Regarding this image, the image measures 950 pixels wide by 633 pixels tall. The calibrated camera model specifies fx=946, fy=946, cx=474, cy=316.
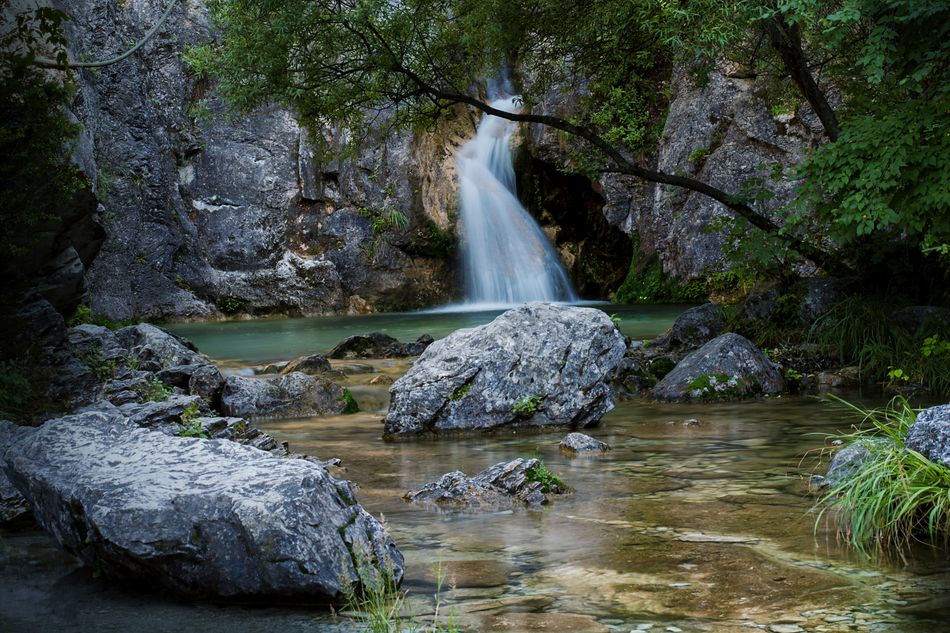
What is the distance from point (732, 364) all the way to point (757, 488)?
4522mm

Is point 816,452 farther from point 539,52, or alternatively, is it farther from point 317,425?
point 539,52

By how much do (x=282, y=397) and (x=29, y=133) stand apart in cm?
392

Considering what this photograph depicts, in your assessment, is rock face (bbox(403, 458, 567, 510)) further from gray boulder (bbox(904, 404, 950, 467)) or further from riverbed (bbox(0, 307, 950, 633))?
gray boulder (bbox(904, 404, 950, 467))

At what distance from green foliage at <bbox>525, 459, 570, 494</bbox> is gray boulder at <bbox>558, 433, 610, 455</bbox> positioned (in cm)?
131

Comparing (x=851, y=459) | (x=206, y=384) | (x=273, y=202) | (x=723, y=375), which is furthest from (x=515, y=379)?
(x=273, y=202)

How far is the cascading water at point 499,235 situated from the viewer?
2714 centimetres

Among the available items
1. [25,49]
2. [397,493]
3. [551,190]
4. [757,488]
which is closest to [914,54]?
[757,488]

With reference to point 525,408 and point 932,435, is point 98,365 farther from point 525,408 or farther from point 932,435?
point 932,435

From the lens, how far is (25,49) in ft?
26.8

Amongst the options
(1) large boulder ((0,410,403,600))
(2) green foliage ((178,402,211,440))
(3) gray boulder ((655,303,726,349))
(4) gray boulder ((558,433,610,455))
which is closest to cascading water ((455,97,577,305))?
(3) gray boulder ((655,303,726,349))

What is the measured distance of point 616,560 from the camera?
4.87 metres

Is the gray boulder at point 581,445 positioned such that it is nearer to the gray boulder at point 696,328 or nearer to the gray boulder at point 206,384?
the gray boulder at point 206,384

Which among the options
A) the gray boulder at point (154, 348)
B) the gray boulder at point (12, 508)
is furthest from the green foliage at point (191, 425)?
the gray boulder at point (154, 348)

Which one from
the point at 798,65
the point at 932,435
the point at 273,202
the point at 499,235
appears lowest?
the point at 932,435
